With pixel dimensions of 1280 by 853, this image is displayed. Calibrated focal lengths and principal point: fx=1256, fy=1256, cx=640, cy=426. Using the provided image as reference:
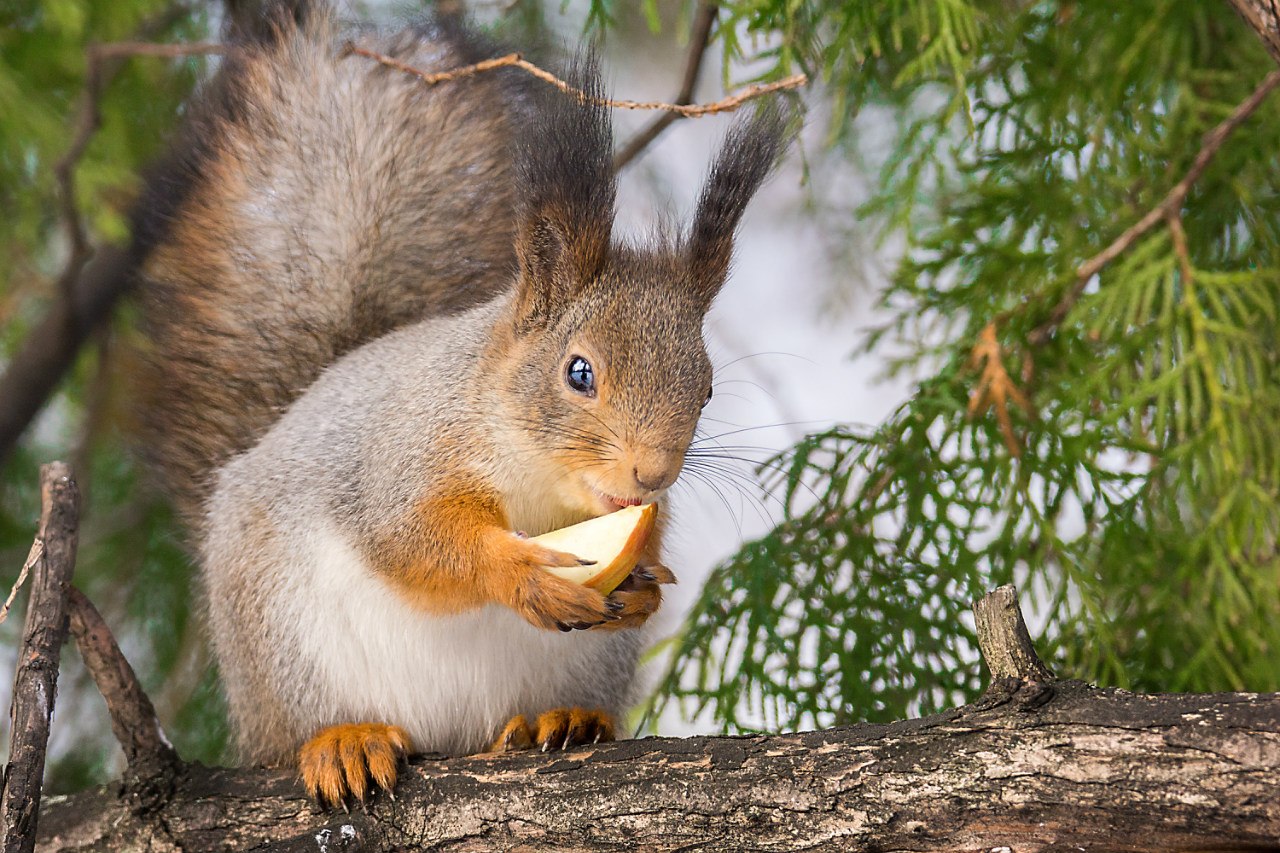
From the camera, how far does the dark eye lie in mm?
1371

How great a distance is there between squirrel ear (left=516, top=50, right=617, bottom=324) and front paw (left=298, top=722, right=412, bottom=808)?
0.51 metres

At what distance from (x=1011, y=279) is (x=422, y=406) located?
89cm

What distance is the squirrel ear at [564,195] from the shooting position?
54.3 inches

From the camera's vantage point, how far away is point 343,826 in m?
1.37

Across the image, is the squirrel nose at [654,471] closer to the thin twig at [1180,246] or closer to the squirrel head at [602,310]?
the squirrel head at [602,310]

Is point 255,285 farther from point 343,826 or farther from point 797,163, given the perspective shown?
point 797,163

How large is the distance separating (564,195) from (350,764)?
2.23ft

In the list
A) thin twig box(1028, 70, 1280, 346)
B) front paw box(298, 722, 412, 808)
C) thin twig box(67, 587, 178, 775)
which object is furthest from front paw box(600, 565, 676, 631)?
thin twig box(1028, 70, 1280, 346)

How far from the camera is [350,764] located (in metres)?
1.40

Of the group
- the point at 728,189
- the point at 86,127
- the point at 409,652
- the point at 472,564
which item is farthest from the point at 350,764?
the point at 86,127

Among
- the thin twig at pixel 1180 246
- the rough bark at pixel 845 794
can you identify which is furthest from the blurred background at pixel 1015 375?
the rough bark at pixel 845 794

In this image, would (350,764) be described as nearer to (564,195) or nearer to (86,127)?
(564,195)

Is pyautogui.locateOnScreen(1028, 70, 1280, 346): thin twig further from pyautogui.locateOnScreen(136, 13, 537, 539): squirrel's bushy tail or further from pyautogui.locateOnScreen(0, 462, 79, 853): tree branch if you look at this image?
pyautogui.locateOnScreen(0, 462, 79, 853): tree branch

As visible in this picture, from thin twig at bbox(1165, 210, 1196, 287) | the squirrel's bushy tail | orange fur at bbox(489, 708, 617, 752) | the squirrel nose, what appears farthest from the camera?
→ the squirrel's bushy tail
